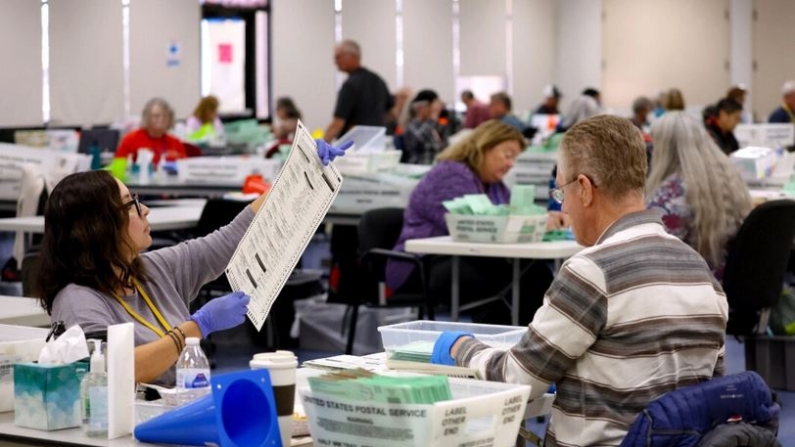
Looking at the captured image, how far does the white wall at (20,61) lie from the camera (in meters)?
8.77

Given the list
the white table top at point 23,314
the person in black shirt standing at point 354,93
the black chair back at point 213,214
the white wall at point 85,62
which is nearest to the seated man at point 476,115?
the white wall at point 85,62

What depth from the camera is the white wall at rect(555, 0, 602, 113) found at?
62.6 feet

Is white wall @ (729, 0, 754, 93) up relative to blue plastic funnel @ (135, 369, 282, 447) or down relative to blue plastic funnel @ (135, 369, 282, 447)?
up

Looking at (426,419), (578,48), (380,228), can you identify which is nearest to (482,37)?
(578,48)

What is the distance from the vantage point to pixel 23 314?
365 centimetres

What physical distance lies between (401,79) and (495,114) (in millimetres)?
1103

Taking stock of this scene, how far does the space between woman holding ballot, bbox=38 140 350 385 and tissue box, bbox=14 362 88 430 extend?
344mm

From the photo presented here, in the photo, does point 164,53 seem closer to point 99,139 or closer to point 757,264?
point 99,139

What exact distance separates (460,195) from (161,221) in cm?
156

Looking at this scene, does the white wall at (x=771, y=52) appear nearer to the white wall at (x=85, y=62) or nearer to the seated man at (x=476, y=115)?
the seated man at (x=476, y=115)

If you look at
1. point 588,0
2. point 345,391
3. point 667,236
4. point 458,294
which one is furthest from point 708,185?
point 588,0

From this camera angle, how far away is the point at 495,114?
13406 millimetres

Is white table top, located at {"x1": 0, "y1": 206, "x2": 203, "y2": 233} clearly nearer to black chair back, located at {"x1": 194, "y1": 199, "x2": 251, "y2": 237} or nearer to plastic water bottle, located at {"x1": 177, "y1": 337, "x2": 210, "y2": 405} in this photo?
black chair back, located at {"x1": 194, "y1": 199, "x2": 251, "y2": 237}

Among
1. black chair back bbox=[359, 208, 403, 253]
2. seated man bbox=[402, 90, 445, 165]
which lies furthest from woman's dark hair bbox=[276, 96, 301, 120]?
black chair back bbox=[359, 208, 403, 253]
